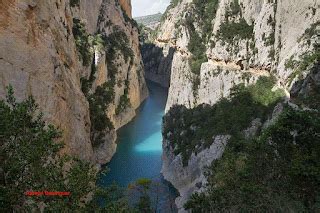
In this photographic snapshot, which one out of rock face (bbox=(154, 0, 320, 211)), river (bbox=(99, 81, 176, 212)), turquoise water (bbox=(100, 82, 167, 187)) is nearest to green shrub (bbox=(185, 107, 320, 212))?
rock face (bbox=(154, 0, 320, 211))

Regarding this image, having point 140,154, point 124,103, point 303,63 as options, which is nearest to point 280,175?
point 303,63

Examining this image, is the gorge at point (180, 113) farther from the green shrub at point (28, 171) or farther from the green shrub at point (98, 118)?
the green shrub at point (98, 118)

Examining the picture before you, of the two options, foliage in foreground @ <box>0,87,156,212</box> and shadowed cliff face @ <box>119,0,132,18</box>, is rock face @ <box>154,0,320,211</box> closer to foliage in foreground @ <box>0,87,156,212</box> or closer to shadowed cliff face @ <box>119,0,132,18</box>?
foliage in foreground @ <box>0,87,156,212</box>

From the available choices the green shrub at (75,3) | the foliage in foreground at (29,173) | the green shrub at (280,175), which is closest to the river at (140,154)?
the green shrub at (280,175)

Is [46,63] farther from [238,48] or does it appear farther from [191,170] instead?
[238,48]

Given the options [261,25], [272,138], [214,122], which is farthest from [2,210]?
[261,25]

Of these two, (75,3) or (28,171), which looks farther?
(75,3)
